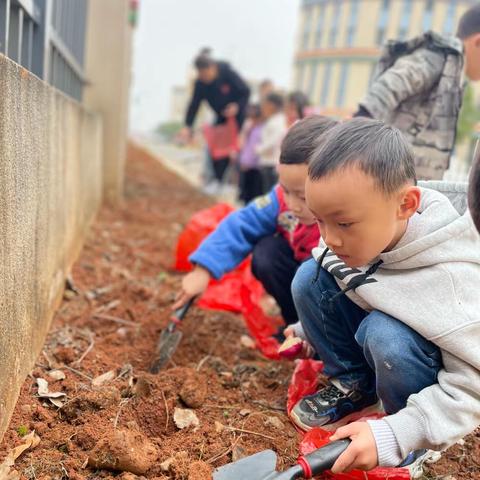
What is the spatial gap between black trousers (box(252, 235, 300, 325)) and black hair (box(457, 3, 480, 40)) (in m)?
1.40

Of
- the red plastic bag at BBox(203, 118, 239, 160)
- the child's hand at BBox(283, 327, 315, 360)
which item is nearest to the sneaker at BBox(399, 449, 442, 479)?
the child's hand at BBox(283, 327, 315, 360)

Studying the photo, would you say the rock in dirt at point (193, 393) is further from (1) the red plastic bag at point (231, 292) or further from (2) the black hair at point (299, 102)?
(2) the black hair at point (299, 102)

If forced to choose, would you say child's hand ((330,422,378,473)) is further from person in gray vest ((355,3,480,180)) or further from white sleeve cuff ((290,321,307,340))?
person in gray vest ((355,3,480,180))

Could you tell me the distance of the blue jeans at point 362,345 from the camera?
5.18ft

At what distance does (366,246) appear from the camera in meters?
1.53

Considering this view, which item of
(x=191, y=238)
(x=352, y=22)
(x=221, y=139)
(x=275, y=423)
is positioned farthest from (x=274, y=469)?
(x=352, y=22)

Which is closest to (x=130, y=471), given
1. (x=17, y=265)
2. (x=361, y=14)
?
(x=17, y=265)

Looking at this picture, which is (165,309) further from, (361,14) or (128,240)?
(361,14)

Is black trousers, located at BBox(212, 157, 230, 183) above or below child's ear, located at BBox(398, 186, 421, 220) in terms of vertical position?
below

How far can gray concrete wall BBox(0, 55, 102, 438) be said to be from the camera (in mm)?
1561

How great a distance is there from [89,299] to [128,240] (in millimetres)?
1510

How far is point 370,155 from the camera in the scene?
1470 millimetres

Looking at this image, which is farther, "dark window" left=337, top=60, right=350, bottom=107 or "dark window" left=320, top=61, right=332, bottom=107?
"dark window" left=320, top=61, right=332, bottom=107

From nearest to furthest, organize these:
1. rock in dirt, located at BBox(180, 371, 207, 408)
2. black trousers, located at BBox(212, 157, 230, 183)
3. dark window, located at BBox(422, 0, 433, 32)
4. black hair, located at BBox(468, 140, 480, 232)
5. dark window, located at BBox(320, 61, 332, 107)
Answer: black hair, located at BBox(468, 140, 480, 232), rock in dirt, located at BBox(180, 371, 207, 408), black trousers, located at BBox(212, 157, 230, 183), dark window, located at BBox(422, 0, 433, 32), dark window, located at BBox(320, 61, 332, 107)
